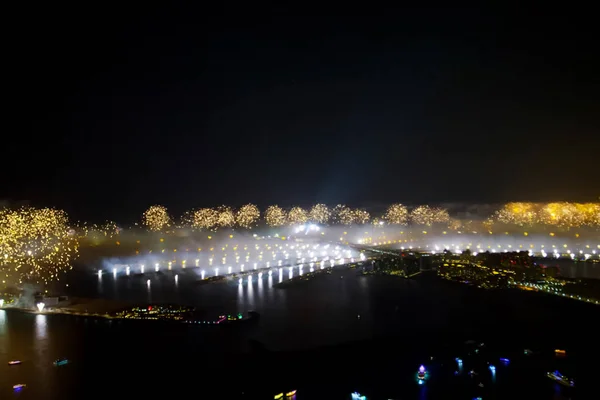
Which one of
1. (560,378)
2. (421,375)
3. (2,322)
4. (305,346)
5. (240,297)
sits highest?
(2,322)

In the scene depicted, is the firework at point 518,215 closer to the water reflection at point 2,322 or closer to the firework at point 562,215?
the firework at point 562,215

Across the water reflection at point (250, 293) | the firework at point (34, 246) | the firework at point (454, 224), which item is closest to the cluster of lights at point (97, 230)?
the firework at point (34, 246)

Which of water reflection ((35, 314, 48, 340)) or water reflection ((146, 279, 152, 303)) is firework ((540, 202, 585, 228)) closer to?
water reflection ((146, 279, 152, 303))

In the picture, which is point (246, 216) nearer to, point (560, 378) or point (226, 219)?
point (226, 219)

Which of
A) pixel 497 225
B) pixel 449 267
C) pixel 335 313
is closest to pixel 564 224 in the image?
pixel 497 225

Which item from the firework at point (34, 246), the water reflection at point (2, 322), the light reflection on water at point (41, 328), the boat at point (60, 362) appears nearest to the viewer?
the boat at point (60, 362)

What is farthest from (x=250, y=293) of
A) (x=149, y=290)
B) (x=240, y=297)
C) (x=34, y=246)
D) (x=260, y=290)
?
(x=34, y=246)

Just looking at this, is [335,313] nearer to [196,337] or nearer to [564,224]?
[196,337]
